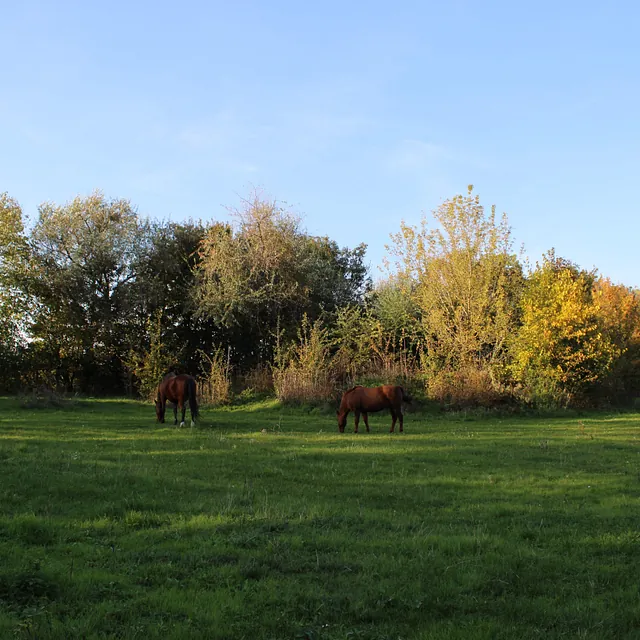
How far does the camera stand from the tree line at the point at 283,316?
27531mm

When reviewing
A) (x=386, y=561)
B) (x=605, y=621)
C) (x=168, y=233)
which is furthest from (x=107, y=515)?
(x=168, y=233)

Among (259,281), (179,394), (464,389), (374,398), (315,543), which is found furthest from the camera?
(259,281)

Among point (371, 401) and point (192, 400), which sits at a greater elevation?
point (192, 400)

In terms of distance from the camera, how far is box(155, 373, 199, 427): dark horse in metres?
19.0

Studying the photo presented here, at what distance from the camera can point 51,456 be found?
1153cm

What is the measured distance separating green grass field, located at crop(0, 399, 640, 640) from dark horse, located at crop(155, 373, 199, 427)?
18.0 ft

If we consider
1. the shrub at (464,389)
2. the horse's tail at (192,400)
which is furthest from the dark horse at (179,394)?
the shrub at (464,389)

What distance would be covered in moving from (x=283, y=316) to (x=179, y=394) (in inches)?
641

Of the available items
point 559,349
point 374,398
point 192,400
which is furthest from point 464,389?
point 192,400

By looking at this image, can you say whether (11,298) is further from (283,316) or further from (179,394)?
(179,394)

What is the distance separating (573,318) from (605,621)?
24.7 m

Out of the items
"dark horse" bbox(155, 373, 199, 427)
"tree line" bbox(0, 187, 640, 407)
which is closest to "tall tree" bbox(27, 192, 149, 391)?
"tree line" bbox(0, 187, 640, 407)

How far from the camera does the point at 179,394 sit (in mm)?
19844

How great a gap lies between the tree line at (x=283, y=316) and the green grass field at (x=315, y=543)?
564 inches
